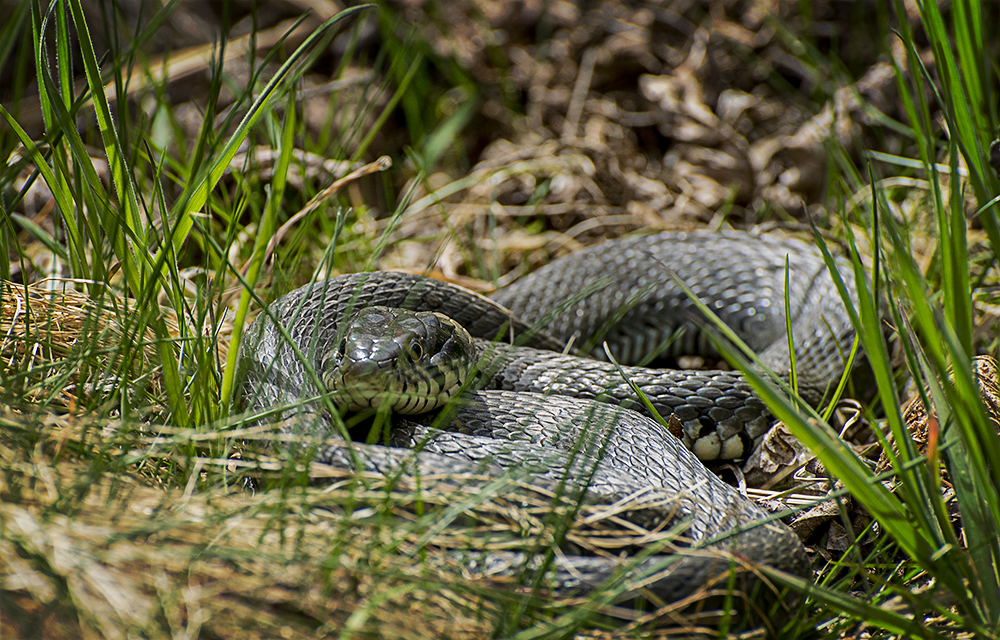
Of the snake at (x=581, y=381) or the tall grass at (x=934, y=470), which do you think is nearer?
the tall grass at (x=934, y=470)

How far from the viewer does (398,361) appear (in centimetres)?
291

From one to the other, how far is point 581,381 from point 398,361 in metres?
1.15

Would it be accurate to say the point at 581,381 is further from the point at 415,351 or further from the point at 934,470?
the point at 934,470

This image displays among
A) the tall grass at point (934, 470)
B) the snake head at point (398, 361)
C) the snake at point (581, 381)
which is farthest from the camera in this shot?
the snake head at point (398, 361)

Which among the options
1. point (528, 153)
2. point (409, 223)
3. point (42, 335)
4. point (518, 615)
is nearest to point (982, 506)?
point (518, 615)

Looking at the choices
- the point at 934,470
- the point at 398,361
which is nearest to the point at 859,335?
the point at 934,470

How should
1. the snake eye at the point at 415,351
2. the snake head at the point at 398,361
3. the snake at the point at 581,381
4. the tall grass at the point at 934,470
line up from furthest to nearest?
the snake eye at the point at 415,351 < the snake head at the point at 398,361 < the snake at the point at 581,381 < the tall grass at the point at 934,470

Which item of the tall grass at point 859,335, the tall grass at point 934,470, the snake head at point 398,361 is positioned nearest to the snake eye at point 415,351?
the snake head at point 398,361

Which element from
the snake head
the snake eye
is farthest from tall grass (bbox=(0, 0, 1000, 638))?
the snake eye

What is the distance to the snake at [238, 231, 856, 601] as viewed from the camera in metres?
2.28

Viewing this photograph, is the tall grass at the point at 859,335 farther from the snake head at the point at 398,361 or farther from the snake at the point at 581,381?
the snake head at the point at 398,361

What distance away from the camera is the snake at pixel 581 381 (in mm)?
2277

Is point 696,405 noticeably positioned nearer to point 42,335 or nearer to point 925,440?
point 925,440

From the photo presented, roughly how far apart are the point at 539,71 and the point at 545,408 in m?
4.70
